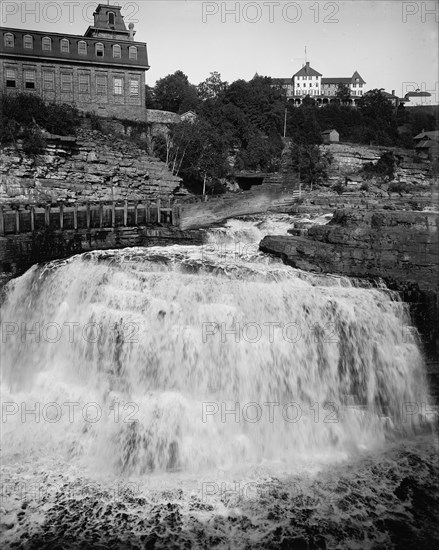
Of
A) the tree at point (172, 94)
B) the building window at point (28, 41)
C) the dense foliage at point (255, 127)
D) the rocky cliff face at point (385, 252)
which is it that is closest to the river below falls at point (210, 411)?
the rocky cliff face at point (385, 252)

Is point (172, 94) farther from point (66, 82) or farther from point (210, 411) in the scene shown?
point (210, 411)

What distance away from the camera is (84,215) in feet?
72.3

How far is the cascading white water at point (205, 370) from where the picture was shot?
41.9ft

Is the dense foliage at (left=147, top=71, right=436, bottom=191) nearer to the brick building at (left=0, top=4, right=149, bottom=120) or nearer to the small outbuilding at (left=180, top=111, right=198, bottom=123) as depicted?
the small outbuilding at (left=180, top=111, right=198, bottom=123)

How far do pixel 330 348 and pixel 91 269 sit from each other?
7.05 meters

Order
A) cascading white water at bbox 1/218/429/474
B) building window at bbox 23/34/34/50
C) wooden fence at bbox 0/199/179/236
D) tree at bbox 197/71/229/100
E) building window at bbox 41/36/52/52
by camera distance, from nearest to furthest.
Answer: cascading white water at bbox 1/218/429/474
wooden fence at bbox 0/199/179/236
building window at bbox 23/34/34/50
building window at bbox 41/36/52/52
tree at bbox 197/71/229/100

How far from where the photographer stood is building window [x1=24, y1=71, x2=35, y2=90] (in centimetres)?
2972

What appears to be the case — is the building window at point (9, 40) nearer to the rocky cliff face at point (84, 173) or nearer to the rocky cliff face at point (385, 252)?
the rocky cliff face at point (84, 173)

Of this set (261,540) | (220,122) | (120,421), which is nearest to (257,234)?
(120,421)

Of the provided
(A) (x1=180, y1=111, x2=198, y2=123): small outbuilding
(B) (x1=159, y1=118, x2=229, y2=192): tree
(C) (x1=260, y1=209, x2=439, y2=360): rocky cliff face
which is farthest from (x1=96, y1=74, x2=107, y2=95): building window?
(C) (x1=260, y1=209, x2=439, y2=360): rocky cliff face

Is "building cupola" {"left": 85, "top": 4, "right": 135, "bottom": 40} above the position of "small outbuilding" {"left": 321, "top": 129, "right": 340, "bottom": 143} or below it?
above

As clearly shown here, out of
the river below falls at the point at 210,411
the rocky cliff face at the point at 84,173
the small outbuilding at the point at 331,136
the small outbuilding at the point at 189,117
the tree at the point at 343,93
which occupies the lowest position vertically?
the river below falls at the point at 210,411

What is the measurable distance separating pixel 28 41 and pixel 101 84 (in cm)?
463

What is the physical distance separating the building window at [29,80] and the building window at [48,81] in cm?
65
